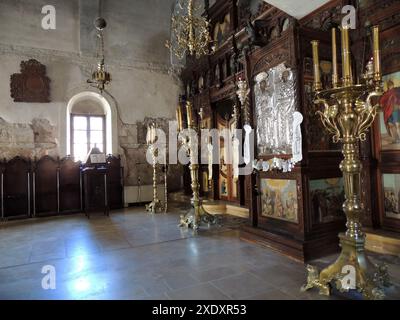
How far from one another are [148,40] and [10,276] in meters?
7.76

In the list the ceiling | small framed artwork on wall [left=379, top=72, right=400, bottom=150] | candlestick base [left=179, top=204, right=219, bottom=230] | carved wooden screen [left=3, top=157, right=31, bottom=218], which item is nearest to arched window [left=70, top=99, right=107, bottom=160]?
carved wooden screen [left=3, top=157, right=31, bottom=218]

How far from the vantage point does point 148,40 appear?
877 cm

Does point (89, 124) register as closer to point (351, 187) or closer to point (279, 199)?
point (279, 199)

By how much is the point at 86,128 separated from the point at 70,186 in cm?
187

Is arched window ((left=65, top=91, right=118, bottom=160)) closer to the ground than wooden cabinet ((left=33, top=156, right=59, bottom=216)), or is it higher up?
higher up

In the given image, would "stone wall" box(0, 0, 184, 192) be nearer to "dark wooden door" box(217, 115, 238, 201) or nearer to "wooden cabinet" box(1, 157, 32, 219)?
"wooden cabinet" box(1, 157, 32, 219)

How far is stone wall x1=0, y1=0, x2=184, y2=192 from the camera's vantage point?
7062 mm

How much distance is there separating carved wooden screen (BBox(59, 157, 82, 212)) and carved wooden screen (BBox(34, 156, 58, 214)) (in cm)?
15

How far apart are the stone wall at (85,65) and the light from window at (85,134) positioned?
1.61 feet

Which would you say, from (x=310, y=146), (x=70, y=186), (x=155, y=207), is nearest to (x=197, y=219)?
(x=155, y=207)

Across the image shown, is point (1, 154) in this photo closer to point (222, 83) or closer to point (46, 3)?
point (46, 3)

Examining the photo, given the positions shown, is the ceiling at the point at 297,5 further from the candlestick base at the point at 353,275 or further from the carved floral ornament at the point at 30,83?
the carved floral ornament at the point at 30,83
